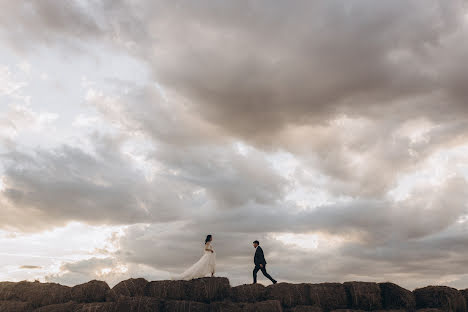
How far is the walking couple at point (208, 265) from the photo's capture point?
71.9ft

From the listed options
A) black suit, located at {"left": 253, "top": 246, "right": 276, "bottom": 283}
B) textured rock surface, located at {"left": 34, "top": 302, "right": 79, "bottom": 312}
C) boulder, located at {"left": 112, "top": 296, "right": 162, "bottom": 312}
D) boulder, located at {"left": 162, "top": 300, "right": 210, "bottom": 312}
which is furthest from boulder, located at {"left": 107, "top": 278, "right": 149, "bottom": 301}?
black suit, located at {"left": 253, "top": 246, "right": 276, "bottom": 283}

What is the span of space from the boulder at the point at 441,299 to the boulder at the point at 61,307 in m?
16.2

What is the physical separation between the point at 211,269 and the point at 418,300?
416 inches

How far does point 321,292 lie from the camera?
19812 millimetres

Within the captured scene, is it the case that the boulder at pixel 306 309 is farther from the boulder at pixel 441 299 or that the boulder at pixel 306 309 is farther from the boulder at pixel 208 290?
the boulder at pixel 441 299

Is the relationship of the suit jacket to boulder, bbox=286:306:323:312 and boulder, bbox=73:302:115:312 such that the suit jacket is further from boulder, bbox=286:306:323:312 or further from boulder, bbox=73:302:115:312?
boulder, bbox=73:302:115:312

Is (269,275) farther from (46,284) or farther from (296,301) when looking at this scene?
(46,284)

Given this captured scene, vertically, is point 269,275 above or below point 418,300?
above

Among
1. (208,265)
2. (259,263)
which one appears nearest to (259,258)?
(259,263)

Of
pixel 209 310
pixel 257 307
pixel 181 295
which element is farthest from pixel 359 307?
pixel 181 295

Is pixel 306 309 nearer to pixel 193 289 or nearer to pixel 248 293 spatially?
pixel 248 293

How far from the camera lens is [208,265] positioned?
2256cm

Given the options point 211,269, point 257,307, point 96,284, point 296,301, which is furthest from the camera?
point 211,269

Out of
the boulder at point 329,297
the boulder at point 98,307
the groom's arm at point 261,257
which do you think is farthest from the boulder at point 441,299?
the boulder at point 98,307
